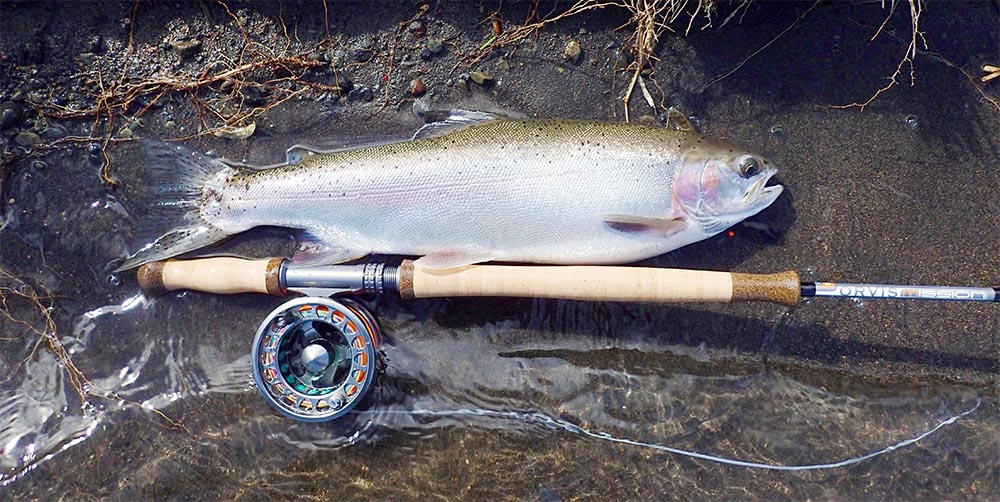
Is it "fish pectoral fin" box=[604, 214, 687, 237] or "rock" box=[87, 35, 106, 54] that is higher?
"rock" box=[87, 35, 106, 54]

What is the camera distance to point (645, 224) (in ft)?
7.15

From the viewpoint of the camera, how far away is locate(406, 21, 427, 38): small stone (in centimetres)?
252

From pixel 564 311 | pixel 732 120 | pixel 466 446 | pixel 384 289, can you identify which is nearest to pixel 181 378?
pixel 384 289

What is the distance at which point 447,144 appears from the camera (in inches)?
87.6

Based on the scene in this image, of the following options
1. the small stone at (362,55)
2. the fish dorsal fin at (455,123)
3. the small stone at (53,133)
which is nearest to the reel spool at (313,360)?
the fish dorsal fin at (455,123)

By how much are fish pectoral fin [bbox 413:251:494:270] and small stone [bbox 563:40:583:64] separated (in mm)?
964

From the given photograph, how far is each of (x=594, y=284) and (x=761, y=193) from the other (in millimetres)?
764

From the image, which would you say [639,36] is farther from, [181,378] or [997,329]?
[181,378]

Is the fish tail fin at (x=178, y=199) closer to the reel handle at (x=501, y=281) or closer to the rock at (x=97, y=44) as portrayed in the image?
the reel handle at (x=501, y=281)

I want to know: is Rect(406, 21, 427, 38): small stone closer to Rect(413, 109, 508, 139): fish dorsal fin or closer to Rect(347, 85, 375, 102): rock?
Rect(347, 85, 375, 102): rock

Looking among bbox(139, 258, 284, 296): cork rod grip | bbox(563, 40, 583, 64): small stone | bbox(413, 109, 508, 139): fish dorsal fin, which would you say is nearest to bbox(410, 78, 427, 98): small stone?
bbox(413, 109, 508, 139): fish dorsal fin

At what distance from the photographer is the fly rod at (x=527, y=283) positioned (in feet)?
6.66

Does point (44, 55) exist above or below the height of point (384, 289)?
above

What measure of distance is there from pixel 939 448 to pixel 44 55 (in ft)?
13.4
